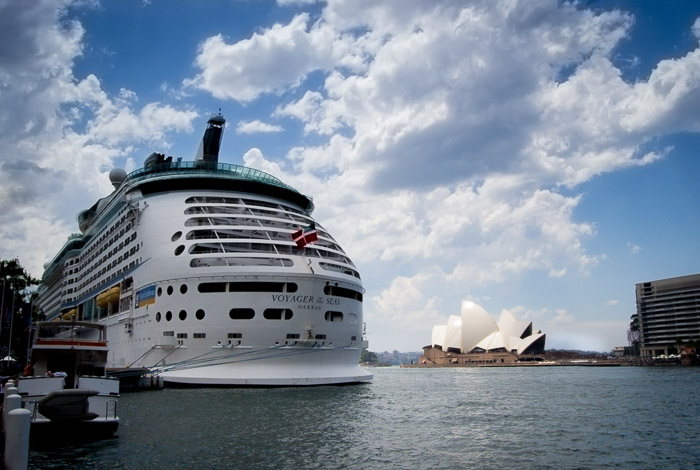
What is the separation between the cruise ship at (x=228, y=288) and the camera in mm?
33875

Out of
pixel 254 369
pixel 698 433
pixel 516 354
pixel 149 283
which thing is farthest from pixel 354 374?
pixel 516 354

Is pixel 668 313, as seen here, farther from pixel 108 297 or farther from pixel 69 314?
pixel 108 297

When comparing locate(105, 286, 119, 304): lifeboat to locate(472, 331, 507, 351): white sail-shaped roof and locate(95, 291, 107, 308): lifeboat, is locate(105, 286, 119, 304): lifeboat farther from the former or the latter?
locate(472, 331, 507, 351): white sail-shaped roof

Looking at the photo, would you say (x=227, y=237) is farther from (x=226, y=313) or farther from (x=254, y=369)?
(x=254, y=369)

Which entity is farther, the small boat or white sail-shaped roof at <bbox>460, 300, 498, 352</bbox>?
white sail-shaped roof at <bbox>460, 300, 498, 352</bbox>

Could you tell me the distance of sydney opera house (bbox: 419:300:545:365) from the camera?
14175cm

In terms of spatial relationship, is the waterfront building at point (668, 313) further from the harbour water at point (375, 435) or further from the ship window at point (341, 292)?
A: the harbour water at point (375, 435)

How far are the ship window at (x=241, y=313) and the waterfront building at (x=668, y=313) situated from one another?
13157 cm

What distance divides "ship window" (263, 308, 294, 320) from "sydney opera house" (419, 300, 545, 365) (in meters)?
109

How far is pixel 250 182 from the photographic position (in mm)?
44562

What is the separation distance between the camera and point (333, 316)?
37.0 metres

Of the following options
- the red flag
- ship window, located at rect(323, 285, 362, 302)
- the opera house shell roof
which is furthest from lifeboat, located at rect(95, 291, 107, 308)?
the opera house shell roof

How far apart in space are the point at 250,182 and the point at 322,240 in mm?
8152

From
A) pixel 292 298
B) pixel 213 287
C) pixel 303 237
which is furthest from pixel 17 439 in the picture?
pixel 303 237
